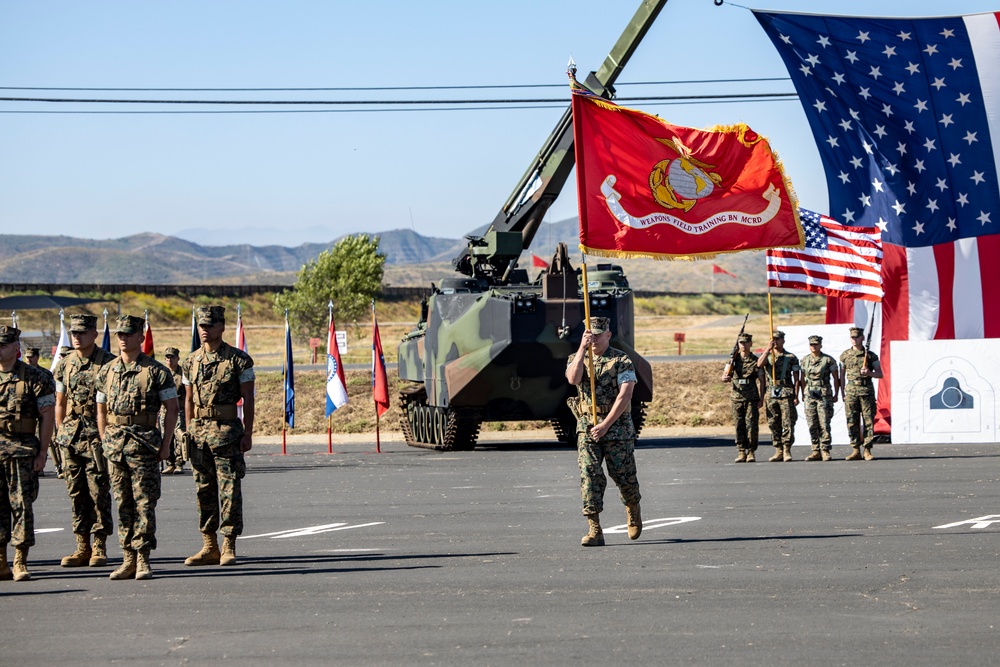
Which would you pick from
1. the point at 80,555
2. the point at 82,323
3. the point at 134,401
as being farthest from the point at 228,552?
the point at 82,323

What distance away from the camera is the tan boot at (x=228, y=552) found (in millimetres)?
10680

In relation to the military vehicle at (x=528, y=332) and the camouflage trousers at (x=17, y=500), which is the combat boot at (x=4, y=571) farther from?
the military vehicle at (x=528, y=332)

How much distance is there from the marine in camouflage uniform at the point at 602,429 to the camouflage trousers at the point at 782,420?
33.0ft

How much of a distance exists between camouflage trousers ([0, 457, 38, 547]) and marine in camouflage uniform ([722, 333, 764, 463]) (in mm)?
12551

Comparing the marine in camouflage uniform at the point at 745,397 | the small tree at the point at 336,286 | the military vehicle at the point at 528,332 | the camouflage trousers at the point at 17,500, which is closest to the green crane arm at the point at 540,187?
the military vehicle at the point at 528,332

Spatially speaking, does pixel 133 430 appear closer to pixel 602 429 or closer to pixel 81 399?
pixel 81 399

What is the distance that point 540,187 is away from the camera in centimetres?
2653

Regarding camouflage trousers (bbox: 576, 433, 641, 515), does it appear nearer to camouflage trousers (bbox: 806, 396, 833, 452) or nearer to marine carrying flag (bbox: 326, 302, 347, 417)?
camouflage trousers (bbox: 806, 396, 833, 452)

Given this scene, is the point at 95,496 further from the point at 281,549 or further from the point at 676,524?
the point at 676,524

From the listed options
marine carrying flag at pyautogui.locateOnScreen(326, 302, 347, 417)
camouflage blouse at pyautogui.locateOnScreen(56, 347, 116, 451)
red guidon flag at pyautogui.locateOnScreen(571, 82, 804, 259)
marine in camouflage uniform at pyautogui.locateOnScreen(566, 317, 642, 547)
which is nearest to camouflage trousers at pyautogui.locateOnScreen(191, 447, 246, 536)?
camouflage blouse at pyautogui.locateOnScreen(56, 347, 116, 451)

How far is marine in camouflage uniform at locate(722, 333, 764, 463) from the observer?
2095cm

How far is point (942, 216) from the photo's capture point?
18188mm

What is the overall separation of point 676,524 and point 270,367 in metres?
36.1

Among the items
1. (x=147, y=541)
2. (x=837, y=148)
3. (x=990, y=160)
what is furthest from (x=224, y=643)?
(x=990, y=160)
